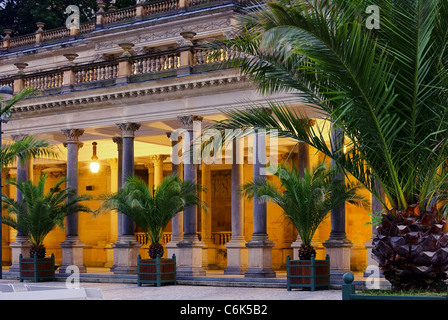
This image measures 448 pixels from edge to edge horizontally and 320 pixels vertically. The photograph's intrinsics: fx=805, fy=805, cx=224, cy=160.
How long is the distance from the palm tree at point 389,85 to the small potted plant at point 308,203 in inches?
325

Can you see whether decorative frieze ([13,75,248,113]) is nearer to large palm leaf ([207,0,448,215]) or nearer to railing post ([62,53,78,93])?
railing post ([62,53,78,93])

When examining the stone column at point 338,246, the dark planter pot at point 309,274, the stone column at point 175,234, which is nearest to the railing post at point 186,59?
the stone column at point 175,234

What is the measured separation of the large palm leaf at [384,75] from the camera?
41.0 feet

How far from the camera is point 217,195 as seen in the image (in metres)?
36.0

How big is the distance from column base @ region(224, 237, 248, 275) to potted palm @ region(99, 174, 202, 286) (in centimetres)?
280

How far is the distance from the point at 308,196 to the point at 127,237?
29.1 feet

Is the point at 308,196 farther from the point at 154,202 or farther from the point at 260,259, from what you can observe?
the point at 154,202

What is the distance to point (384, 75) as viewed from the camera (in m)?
12.7

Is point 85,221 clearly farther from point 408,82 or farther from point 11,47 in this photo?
point 408,82

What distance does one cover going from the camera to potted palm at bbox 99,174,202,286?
25.6 metres

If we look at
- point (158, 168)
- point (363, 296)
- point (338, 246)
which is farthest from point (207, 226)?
point (363, 296)

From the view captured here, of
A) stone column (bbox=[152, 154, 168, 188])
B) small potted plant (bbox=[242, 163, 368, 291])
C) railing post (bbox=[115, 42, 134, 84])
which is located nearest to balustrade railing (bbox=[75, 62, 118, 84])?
railing post (bbox=[115, 42, 134, 84])

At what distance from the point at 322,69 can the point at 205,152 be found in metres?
3.32
